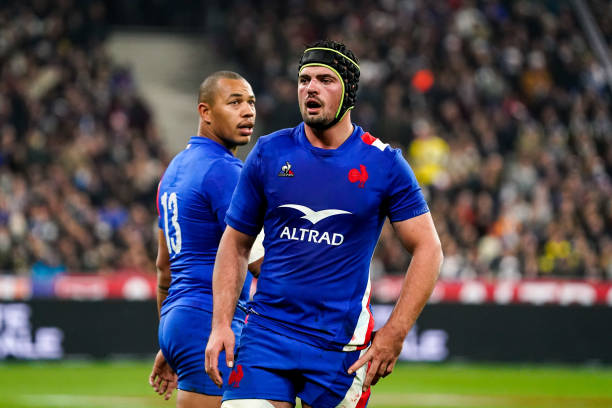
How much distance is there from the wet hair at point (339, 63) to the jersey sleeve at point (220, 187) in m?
0.84

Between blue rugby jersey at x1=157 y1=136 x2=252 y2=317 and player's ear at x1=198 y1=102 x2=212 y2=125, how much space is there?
11.1 inches

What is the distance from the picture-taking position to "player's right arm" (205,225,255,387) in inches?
195

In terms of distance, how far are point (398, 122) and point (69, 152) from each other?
6.51 meters

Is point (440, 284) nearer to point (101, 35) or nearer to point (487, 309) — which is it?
point (487, 309)

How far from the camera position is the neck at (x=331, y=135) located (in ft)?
16.7

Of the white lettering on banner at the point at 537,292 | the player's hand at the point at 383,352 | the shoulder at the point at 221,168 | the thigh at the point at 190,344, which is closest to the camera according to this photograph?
the player's hand at the point at 383,352

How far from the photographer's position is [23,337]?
16.5 m

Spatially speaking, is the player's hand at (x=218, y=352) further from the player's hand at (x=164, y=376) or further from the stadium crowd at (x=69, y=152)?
the stadium crowd at (x=69, y=152)

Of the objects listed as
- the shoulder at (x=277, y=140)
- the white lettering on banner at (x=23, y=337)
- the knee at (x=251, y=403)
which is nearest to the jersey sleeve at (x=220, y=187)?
the shoulder at (x=277, y=140)

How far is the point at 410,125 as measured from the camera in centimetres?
2166

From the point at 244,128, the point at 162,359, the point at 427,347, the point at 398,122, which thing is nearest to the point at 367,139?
the point at 244,128

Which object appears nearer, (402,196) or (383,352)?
(383,352)

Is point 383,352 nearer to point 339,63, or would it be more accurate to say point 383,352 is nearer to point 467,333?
point 339,63

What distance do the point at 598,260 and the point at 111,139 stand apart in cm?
927
